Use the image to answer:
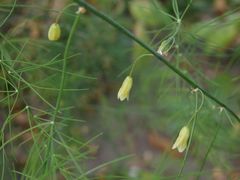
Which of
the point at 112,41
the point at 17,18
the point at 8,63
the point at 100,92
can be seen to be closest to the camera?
the point at 8,63

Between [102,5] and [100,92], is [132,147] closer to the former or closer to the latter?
[100,92]

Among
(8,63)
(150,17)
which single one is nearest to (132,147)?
(150,17)

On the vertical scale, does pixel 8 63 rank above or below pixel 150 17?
above

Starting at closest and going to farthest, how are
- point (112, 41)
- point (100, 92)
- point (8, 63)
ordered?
1. point (8, 63)
2. point (112, 41)
3. point (100, 92)

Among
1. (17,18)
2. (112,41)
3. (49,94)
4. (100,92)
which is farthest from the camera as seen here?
(100,92)

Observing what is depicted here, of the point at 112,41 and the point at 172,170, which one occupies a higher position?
the point at 112,41

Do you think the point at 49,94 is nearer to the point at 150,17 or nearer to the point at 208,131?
the point at 208,131

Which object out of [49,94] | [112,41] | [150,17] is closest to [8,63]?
[49,94]

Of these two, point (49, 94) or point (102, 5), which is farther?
point (102, 5)

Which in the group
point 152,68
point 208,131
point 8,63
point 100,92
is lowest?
point 100,92
